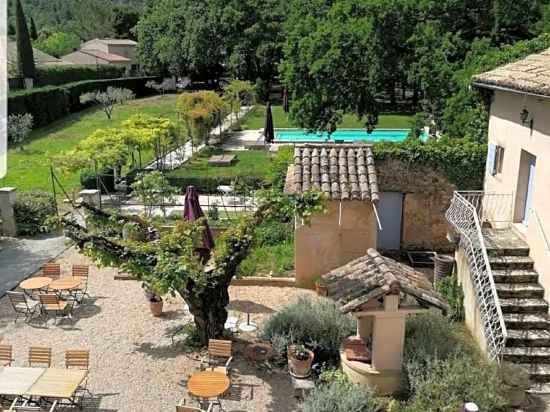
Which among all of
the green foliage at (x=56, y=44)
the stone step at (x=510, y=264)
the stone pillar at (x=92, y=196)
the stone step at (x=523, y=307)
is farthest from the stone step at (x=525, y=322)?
the green foliage at (x=56, y=44)

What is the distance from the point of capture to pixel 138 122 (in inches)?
1143

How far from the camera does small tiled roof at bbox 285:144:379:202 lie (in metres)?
15.9

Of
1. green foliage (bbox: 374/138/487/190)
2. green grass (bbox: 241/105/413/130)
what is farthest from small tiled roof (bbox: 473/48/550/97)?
green grass (bbox: 241/105/413/130)

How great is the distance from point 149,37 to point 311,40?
4584cm

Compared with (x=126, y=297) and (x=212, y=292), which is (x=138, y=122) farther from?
(x=212, y=292)

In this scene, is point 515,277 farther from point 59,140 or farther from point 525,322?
point 59,140

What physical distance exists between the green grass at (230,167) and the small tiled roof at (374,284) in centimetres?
1499

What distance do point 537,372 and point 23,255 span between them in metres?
16.4

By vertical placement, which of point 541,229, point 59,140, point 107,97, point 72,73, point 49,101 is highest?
point 72,73

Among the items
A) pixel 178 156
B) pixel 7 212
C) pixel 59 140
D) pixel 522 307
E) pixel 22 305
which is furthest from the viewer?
pixel 59 140

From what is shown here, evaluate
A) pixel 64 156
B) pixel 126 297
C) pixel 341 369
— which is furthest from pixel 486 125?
pixel 64 156

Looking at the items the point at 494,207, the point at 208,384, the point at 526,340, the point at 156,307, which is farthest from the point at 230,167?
the point at 526,340

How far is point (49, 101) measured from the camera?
46094 millimetres

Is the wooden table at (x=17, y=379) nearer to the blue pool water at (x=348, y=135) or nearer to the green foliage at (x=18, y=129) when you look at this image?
the green foliage at (x=18, y=129)
